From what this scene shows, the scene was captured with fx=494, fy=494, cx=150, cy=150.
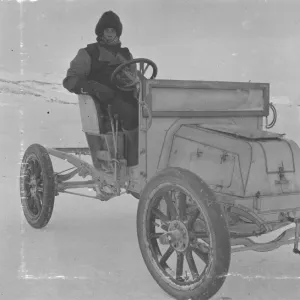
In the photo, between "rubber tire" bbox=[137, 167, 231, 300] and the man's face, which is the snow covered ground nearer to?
"rubber tire" bbox=[137, 167, 231, 300]

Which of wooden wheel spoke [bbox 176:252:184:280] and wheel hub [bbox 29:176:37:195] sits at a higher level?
wheel hub [bbox 29:176:37:195]

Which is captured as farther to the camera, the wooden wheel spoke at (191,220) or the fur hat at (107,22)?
the fur hat at (107,22)

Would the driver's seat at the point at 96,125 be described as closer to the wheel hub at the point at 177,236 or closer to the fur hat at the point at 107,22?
the fur hat at the point at 107,22

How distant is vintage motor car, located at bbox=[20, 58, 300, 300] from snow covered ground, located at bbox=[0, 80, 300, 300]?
1.11 feet

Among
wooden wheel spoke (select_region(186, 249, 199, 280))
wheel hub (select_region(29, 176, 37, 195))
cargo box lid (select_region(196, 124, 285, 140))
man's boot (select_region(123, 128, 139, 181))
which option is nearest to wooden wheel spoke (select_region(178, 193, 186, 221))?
wooden wheel spoke (select_region(186, 249, 199, 280))

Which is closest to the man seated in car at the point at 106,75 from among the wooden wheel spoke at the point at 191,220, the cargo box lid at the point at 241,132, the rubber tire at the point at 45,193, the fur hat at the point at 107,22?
the fur hat at the point at 107,22

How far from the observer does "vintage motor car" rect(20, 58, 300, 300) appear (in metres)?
3.37

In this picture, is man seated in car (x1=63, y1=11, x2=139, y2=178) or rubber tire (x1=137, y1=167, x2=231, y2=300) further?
man seated in car (x1=63, y1=11, x2=139, y2=178)

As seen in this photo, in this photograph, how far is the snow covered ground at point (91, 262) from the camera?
147 inches

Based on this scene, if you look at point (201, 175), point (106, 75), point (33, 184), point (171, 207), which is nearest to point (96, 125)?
point (106, 75)

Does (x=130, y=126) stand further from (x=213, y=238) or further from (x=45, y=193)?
(x=213, y=238)

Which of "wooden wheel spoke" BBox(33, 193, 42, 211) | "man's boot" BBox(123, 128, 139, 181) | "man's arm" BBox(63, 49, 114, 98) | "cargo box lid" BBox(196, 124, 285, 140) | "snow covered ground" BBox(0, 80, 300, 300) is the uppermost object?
"man's arm" BBox(63, 49, 114, 98)

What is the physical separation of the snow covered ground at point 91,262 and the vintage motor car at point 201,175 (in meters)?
0.34

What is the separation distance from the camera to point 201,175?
3.99 m
